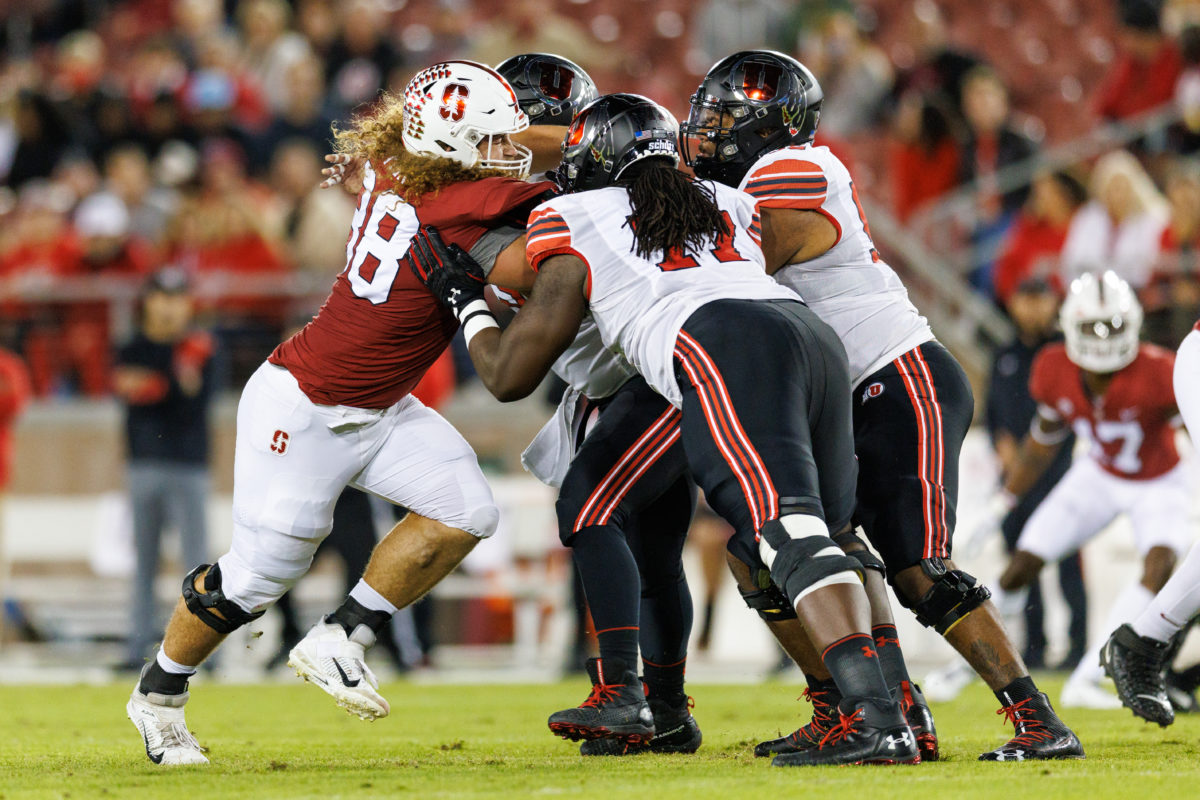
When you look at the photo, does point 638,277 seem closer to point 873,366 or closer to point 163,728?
point 873,366

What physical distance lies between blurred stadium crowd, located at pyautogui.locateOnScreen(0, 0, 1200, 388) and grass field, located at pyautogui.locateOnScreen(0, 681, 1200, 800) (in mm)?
3944

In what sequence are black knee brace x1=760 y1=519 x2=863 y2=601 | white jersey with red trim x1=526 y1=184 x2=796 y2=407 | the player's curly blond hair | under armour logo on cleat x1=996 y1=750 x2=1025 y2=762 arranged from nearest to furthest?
black knee brace x1=760 y1=519 x2=863 y2=601, white jersey with red trim x1=526 y1=184 x2=796 y2=407, under armour logo on cleat x1=996 y1=750 x2=1025 y2=762, the player's curly blond hair

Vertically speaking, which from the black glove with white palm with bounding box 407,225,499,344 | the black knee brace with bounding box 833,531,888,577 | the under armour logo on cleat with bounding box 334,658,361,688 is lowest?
the under armour logo on cleat with bounding box 334,658,361,688

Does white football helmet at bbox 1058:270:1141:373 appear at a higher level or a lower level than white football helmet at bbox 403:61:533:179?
lower

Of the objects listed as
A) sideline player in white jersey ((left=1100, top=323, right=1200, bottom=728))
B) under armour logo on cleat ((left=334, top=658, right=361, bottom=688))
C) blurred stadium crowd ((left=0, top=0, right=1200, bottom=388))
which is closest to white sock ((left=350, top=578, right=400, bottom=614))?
under armour logo on cleat ((left=334, top=658, right=361, bottom=688))

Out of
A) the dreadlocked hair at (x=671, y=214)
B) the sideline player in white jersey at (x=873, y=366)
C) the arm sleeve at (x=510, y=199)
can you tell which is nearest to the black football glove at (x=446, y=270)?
the arm sleeve at (x=510, y=199)

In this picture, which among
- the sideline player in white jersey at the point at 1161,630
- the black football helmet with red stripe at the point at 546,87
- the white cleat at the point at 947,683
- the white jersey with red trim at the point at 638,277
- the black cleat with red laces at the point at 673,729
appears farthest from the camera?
the white cleat at the point at 947,683

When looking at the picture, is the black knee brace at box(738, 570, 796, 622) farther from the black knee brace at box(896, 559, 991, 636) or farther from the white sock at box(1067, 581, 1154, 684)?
Result: the white sock at box(1067, 581, 1154, 684)

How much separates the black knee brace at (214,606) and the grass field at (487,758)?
0.43 meters

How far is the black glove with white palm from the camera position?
4578 millimetres

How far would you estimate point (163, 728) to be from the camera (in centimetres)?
486

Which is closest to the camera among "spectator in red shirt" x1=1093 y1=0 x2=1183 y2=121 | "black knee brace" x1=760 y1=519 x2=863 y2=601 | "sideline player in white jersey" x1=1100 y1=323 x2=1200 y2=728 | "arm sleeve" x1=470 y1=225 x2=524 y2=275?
"black knee brace" x1=760 y1=519 x2=863 y2=601

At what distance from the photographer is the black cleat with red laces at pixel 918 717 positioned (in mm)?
4539

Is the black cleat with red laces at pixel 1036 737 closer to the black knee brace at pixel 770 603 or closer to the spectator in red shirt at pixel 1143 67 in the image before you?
the black knee brace at pixel 770 603
